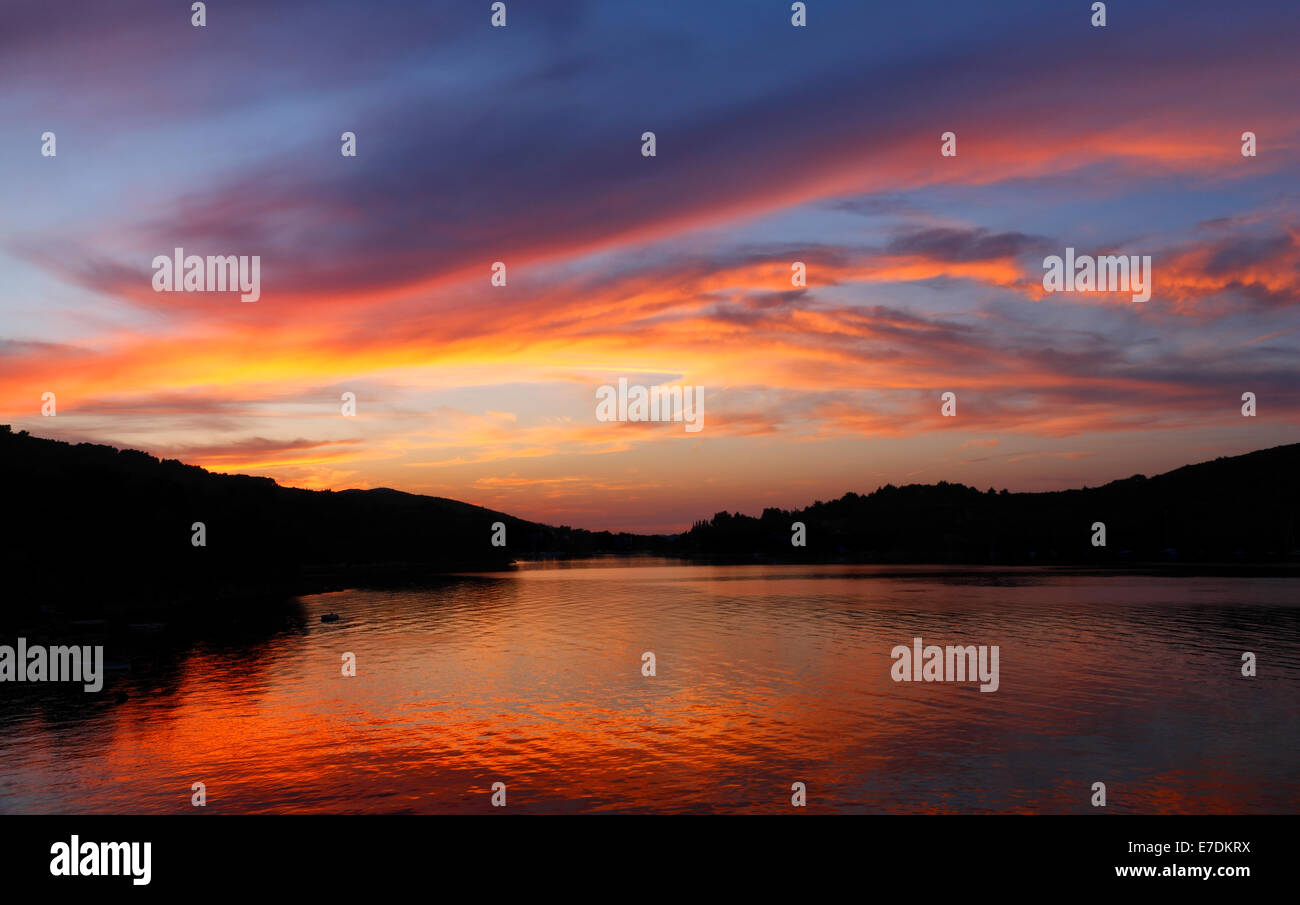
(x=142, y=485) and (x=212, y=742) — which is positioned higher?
(x=142, y=485)

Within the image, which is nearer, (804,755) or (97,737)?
(804,755)

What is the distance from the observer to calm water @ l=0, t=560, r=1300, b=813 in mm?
37719

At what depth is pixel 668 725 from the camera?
172 ft

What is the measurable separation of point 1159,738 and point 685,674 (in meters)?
36.4

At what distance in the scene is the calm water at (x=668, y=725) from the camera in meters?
37.7

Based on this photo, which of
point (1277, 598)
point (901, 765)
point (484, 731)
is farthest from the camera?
point (1277, 598)

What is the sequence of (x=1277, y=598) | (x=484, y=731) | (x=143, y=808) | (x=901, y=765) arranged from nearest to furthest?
(x=143, y=808) → (x=901, y=765) → (x=484, y=731) → (x=1277, y=598)

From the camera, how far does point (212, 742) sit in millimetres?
49031
